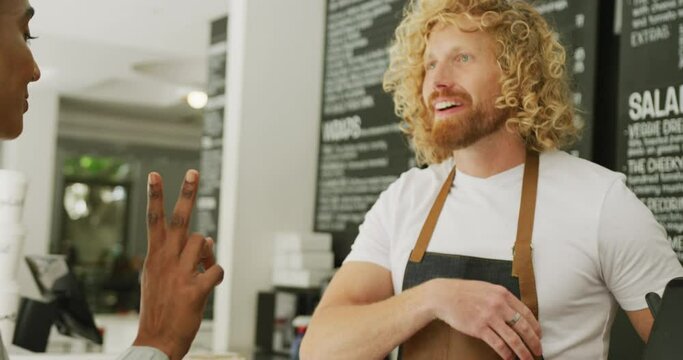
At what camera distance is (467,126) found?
1812 millimetres

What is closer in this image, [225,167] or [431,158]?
[431,158]

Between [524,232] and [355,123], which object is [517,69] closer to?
[524,232]

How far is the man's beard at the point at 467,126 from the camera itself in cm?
181

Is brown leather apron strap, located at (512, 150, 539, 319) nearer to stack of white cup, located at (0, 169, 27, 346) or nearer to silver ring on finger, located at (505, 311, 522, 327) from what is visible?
silver ring on finger, located at (505, 311, 522, 327)

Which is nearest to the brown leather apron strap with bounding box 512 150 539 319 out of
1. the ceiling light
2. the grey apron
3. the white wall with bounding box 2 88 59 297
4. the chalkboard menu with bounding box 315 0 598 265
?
the grey apron

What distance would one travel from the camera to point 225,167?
12.4ft

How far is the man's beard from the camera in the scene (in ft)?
5.93

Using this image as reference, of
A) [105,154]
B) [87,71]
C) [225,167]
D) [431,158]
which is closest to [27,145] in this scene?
[87,71]

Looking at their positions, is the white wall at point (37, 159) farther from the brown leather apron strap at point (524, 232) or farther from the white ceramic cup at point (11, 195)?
the brown leather apron strap at point (524, 232)

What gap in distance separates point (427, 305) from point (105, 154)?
12.7 metres

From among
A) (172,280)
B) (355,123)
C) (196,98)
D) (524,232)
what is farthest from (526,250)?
(196,98)

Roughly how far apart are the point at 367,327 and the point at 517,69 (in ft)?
2.09

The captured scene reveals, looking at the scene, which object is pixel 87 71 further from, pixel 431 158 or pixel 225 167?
pixel 431 158

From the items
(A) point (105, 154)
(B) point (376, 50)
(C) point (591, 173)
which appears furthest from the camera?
(A) point (105, 154)
